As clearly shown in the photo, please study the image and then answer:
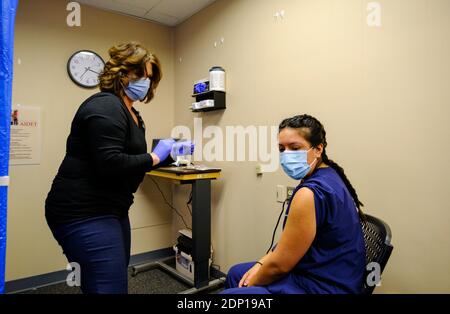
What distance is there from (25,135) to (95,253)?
5.70 ft

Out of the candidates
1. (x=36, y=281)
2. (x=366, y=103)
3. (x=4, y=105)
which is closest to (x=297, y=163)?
(x=366, y=103)

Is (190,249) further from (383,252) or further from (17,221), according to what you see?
(383,252)

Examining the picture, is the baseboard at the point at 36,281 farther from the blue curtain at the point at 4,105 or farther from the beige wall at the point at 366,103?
the blue curtain at the point at 4,105

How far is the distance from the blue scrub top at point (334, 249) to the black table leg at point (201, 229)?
4.09ft

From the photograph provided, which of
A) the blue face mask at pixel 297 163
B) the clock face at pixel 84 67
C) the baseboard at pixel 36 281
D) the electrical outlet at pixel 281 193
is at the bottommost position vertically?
the baseboard at pixel 36 281

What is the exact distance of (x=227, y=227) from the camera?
2377mm

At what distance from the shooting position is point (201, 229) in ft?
7.15

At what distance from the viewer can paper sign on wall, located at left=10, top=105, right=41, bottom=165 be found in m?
2.22

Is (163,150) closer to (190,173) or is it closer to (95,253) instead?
(95,253)

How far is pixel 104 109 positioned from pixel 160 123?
77.0 inches

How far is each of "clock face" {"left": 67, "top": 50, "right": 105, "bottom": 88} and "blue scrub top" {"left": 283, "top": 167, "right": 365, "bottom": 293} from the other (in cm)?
228

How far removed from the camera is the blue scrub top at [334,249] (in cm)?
96

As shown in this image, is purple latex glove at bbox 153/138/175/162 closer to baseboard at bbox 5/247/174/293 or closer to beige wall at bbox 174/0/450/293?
beige wall at bbox 174/0/450/293

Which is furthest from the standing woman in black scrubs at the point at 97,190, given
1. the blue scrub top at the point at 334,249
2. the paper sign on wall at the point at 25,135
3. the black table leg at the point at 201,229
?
the paper sign on wall at the point at 25,135
